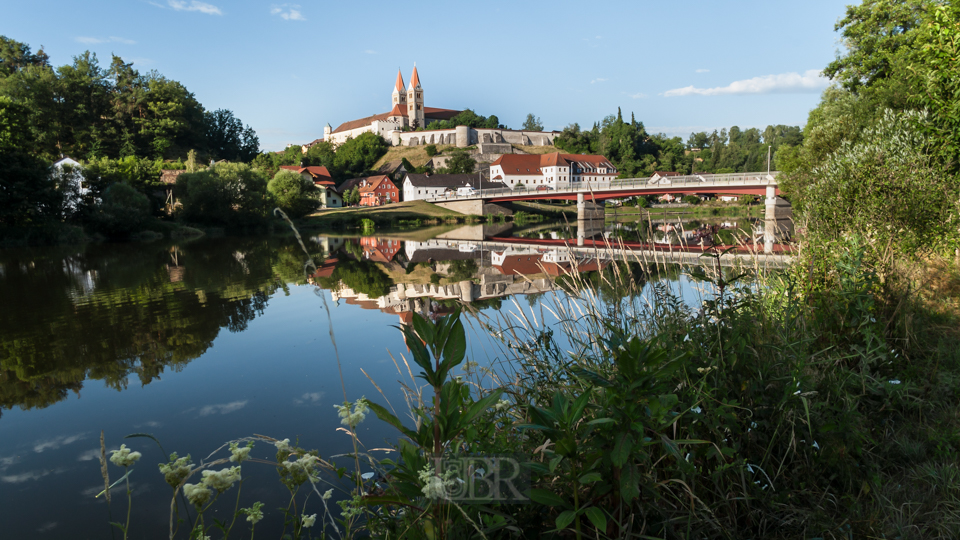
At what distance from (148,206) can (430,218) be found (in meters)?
23.2

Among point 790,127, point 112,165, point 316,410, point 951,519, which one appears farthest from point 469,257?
point 790,127

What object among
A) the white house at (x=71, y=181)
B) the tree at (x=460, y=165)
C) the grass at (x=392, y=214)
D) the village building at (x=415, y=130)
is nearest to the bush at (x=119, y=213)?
the white house at (x=71, y=181)

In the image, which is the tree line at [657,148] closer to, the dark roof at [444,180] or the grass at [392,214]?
the dark roof at [444,180]

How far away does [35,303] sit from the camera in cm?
1066

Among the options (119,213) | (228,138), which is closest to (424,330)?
(119,213)

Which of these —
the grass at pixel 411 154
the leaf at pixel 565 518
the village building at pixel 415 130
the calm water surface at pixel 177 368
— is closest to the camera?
the leaf at pixel 565 518

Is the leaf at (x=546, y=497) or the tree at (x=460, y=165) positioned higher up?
the tree at (x=460, y=165)

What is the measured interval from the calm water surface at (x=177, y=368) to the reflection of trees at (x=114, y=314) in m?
0.04

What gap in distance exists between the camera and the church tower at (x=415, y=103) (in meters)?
110

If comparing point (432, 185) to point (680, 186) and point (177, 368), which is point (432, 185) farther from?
point (177, 368)

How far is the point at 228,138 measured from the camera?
242 ft

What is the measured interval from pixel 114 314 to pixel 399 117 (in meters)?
105

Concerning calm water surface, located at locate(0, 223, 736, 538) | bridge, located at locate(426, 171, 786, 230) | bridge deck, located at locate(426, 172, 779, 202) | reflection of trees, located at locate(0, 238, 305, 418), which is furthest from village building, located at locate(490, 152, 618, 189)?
calm water surface, located at locate(0, 223, 736, 538)

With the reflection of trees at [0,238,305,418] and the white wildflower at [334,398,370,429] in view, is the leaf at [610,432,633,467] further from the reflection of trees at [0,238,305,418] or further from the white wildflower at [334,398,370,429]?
the reflection of trees at [0,238,305,418]
